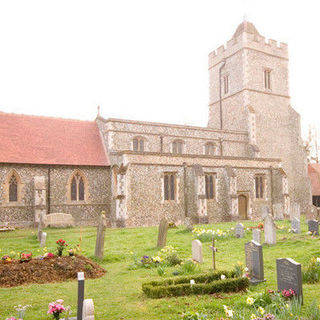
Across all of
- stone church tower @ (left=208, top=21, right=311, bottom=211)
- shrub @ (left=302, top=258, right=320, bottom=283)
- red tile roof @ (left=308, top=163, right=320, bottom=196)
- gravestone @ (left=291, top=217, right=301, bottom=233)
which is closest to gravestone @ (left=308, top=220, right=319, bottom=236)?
gravestone @ (left=291, top=217, right=301, bottom=233)

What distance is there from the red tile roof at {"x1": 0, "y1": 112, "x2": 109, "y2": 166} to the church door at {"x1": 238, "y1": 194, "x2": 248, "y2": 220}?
980 centimetres

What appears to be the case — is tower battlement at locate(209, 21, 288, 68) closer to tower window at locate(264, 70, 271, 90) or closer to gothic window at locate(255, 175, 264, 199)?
tower window at locate(264, 70, 271, 90)

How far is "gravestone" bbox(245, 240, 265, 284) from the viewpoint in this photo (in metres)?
7.51

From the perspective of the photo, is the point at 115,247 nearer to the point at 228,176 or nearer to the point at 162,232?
the point at 162,232

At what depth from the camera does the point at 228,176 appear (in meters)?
24.3

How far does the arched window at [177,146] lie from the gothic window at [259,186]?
612cm

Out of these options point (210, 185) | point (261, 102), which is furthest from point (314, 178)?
point (210, 185)

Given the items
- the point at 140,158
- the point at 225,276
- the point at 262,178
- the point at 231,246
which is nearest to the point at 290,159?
the point at 262,178

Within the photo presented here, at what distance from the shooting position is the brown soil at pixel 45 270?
8414 millimetres

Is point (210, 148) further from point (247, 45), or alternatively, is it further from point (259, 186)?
point (247, 45)

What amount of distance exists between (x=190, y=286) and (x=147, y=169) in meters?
15.3

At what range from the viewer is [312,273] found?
736 centimetres

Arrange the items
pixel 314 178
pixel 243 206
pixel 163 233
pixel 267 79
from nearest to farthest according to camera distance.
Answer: pixel 163 233 → pixel 243 206 → pixel 267 79 → pixel 314 178

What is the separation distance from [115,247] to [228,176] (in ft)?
42.5
